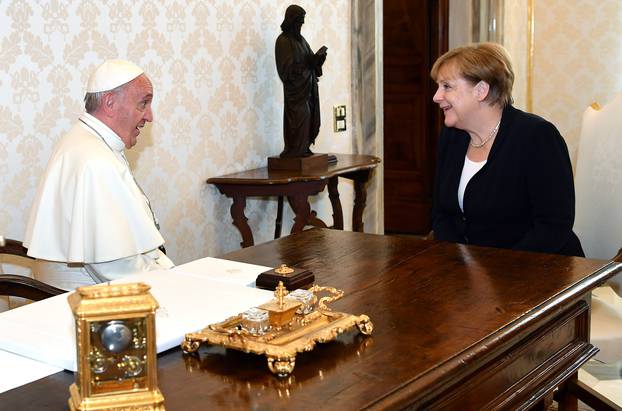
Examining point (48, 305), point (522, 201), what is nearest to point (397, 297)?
point (48, 305)

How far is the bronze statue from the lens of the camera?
15.7 feet

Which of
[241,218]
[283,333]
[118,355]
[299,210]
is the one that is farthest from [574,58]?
[118,355]

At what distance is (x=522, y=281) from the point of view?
235 centimetres

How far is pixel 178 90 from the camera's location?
176 inches

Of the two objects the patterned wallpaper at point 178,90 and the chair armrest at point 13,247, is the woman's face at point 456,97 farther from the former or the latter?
the chair armrest at point 13,247

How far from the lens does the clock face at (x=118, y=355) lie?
4.46ft

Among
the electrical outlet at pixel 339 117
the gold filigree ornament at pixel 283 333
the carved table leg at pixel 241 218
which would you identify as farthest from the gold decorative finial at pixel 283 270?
the electrical outlet at pixel 339 117

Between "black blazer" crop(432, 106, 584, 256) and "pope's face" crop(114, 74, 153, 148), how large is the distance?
1294 mm

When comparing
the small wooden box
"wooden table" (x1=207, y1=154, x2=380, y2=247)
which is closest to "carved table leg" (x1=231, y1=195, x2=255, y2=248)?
"wooden table" (x1=207, y1=154, x2=380, y2=247)

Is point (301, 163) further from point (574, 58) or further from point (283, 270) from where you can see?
point (574, 58)

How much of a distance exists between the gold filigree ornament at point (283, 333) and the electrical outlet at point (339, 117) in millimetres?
3965

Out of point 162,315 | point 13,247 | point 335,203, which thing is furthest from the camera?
point 335,203

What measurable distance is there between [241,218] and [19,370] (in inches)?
118

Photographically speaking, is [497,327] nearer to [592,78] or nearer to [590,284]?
[590,284]
